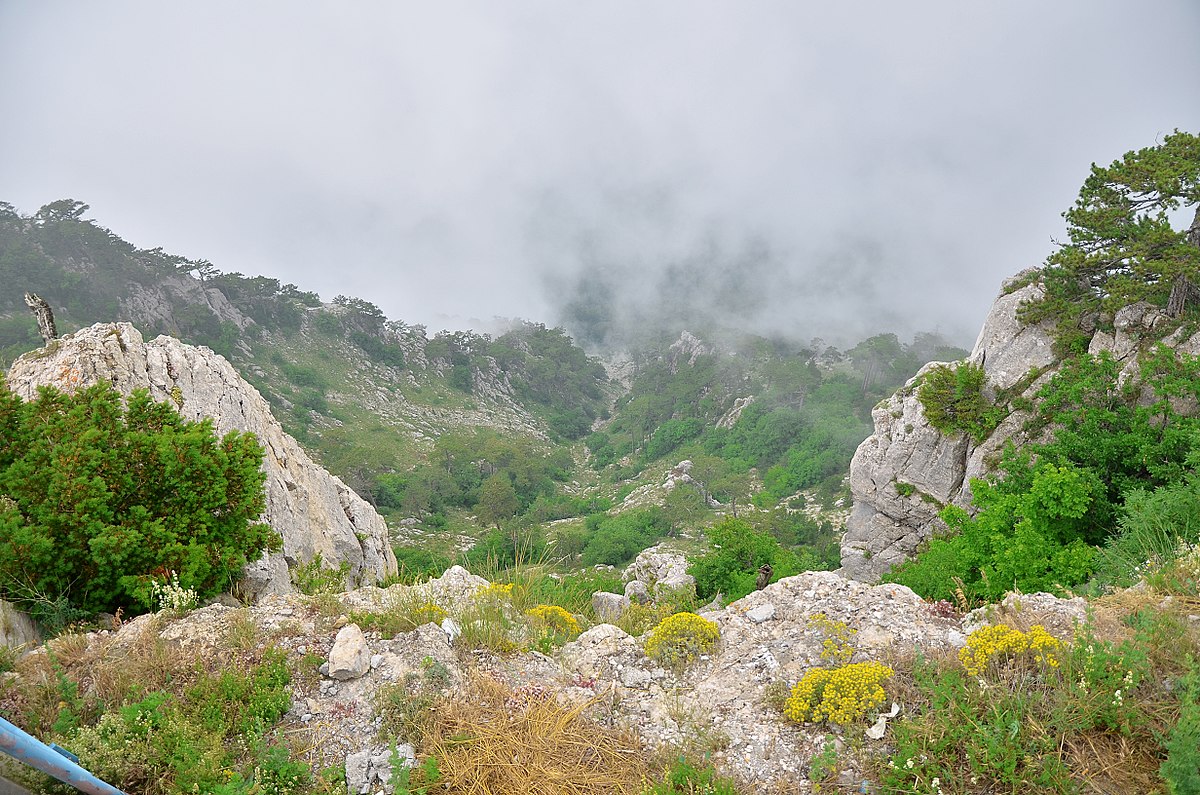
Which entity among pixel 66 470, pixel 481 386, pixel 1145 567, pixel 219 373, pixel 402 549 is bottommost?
pixel 402 549

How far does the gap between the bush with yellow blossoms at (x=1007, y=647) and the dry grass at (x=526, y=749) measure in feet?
9.15

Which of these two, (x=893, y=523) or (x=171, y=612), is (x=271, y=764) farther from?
(x=893, y=523)

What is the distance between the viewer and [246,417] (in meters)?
15.1

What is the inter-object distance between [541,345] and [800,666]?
121m

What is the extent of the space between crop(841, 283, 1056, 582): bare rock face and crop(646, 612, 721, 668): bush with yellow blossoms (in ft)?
65.3

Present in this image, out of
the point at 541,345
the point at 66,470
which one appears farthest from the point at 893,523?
the point at 541,345

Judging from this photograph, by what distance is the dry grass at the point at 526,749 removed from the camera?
14.1ft

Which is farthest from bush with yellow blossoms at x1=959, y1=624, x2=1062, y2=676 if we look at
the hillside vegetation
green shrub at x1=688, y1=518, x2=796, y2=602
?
green shrub at x1=688, y1=518, x2=796, y2=602

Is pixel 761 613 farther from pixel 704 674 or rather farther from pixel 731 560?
pixel 731 560

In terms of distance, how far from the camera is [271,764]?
4211mm

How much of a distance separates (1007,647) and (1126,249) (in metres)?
22.0

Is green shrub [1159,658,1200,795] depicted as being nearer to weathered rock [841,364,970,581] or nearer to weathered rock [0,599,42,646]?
weathered rock [0,599,42,646]

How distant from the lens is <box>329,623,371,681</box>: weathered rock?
17.3ft

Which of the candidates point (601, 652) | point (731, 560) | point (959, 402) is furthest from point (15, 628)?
point (959, 402)
